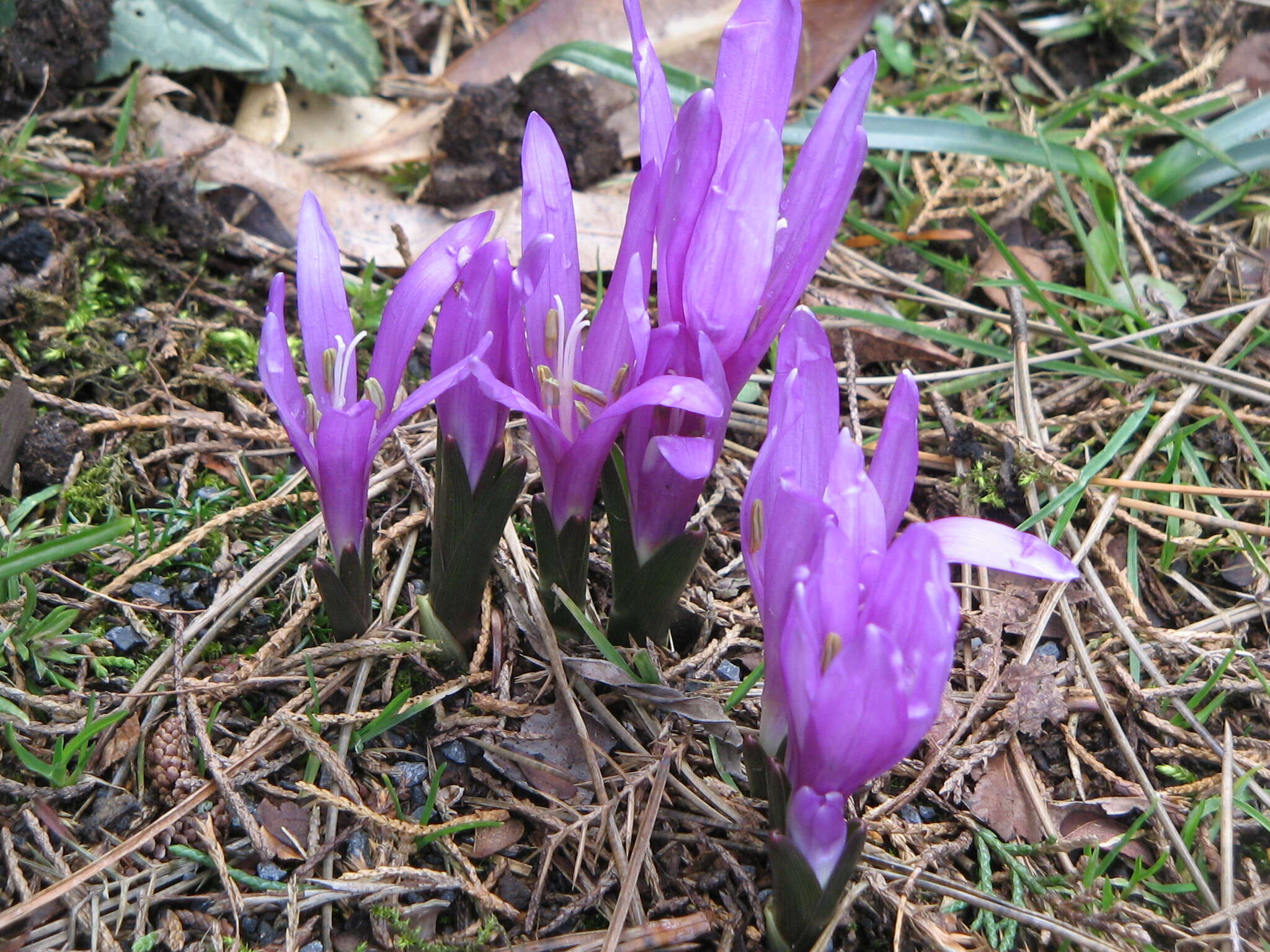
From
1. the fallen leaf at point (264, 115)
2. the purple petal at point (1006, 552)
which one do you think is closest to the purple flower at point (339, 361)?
the purple petal at point (1006, 552)


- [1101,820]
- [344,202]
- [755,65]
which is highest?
[755,65]

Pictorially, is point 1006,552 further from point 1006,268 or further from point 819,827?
point 1006,268

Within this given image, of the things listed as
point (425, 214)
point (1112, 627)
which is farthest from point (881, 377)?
point (425, 214)

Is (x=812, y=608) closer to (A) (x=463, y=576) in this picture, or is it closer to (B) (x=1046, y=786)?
(A) (x=463, y=576)

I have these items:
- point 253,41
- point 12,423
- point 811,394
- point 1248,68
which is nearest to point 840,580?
point 811,394

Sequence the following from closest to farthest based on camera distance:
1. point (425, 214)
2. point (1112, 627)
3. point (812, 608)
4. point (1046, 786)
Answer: point (812, 608), point (1046, 786), point (1112, 627), point (425, 214)

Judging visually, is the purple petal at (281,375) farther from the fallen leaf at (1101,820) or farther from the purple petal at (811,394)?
the fallen leaf at (1101,820)
